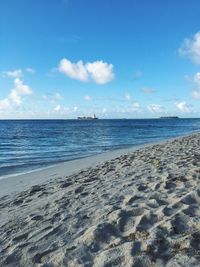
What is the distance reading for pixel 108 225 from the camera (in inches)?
235

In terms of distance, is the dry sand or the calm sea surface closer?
the dry sand

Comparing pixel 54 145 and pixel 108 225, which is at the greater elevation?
pixel 108 225

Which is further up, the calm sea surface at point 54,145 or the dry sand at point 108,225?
the dry sand at point 108,225

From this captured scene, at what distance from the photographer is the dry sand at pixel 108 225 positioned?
190 inches

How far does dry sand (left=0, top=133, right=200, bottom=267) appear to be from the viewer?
483 centimetres

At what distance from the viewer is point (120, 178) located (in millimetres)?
10492

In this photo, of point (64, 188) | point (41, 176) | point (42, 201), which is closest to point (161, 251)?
point (42, 201)

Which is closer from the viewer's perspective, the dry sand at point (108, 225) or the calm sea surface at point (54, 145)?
the dry sand at point (108, 225)

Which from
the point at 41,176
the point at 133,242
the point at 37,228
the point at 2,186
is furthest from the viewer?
the point at 41,176

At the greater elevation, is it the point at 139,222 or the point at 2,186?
the point at 139,222

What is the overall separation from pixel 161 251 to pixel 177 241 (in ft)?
1.20

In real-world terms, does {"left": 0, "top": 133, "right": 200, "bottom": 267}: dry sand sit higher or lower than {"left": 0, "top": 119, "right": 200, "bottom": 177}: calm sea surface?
higher

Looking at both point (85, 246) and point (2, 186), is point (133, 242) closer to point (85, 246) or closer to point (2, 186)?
point (85, 246)

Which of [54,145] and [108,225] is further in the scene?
[54,145]
